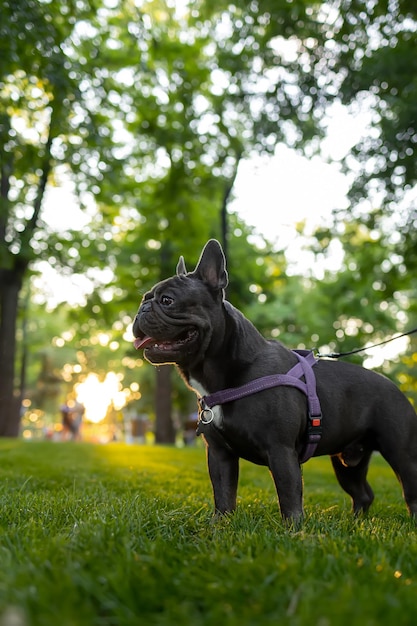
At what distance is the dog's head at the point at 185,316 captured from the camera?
4.24m

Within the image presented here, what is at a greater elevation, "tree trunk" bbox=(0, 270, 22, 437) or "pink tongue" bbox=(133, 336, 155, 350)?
"tree trunk" bbox=(0, 270, 22, 437)

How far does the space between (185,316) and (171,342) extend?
0.79 ft

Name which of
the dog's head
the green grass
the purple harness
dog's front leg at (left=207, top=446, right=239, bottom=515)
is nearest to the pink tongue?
the dog's head

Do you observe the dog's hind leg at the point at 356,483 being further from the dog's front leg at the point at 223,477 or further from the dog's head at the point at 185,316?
the dog's head at the point at 185,316

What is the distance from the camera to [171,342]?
4.32 metres

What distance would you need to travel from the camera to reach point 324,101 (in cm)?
1341

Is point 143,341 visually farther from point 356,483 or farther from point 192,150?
point 192,150

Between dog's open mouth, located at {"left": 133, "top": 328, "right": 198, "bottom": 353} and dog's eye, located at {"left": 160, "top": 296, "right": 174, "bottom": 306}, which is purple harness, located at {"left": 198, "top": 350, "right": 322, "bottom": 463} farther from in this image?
dog's eye, located at {"left": 160, "top": 296, "right": 174, "bottom": 306}

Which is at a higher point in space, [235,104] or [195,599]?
[235,104]

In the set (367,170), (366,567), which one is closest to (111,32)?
(367,170)

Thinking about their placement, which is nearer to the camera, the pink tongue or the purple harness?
the purple harness

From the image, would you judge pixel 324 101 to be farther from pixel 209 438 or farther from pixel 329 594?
pixel 329 594

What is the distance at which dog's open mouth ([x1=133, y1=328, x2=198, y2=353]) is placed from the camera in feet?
14.0

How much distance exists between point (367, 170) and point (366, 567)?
1155 cm
